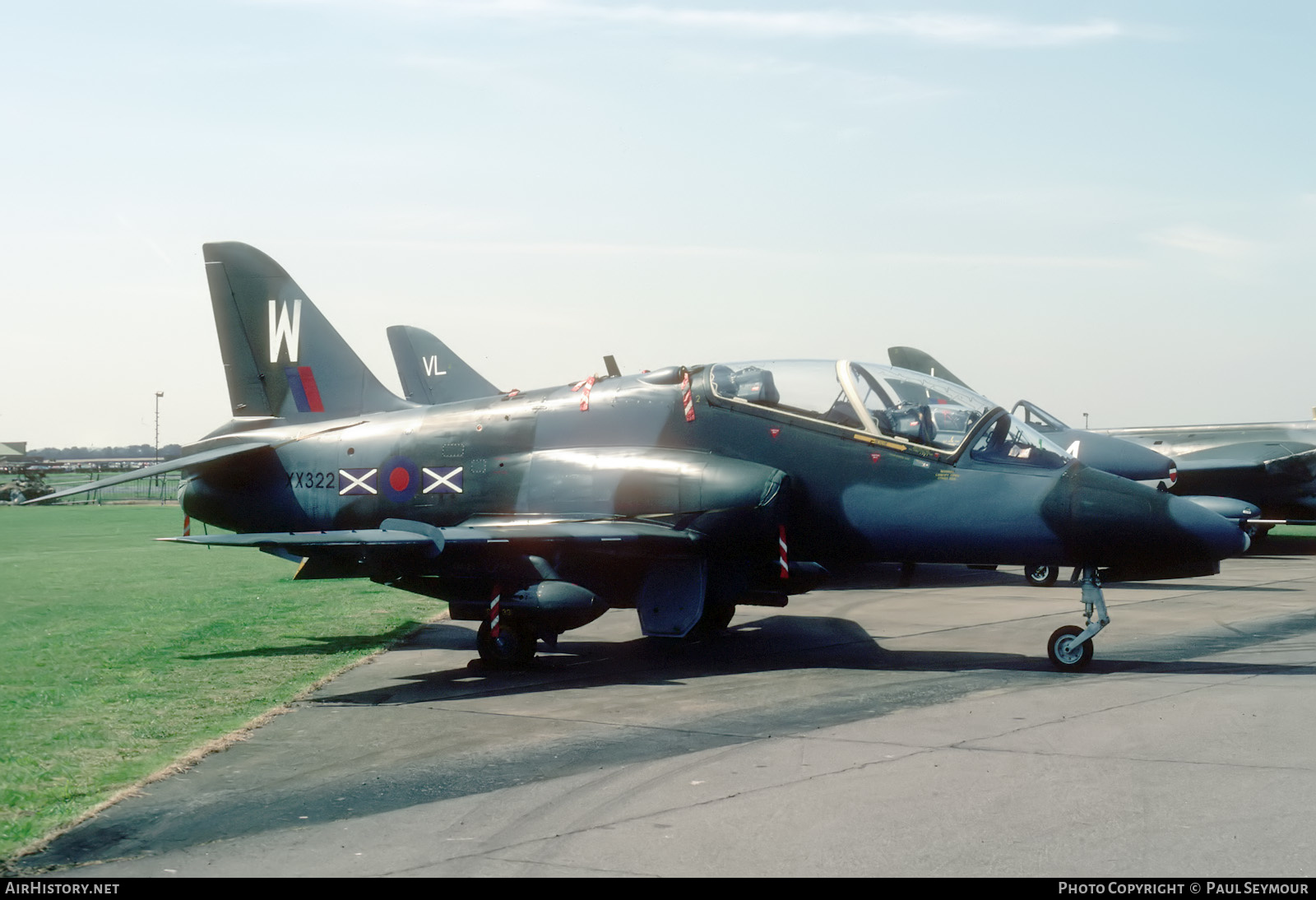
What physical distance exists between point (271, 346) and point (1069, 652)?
11.1m

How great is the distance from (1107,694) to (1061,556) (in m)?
1.58

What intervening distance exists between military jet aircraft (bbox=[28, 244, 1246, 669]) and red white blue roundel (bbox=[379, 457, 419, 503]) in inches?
0.9

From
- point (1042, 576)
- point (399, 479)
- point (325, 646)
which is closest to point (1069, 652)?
point (399, 479)

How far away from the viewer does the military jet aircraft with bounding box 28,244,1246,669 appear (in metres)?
10.8

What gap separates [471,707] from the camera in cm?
981

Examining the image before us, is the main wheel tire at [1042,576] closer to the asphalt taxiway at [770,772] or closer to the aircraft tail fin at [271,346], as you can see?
the asphalt taxiway at [770,772]

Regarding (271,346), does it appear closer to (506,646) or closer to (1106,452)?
(506,646)

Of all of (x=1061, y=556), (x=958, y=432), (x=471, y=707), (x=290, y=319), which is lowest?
(x=471, y=707)

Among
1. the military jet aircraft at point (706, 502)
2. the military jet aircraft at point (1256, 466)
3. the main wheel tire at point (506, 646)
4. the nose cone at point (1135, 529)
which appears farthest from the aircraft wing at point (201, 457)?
the military jet aircraft at point (1256, 466)

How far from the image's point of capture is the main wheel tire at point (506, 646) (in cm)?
1193

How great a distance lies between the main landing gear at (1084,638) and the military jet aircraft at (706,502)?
2cm

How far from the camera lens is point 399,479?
13938mm
